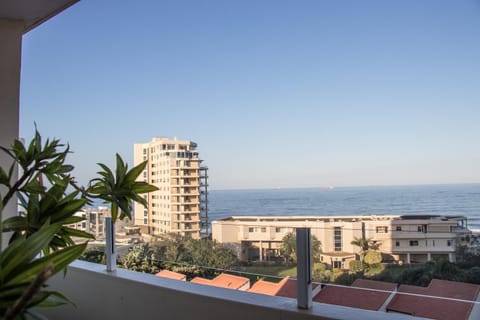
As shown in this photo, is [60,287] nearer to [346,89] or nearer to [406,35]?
[406,35]

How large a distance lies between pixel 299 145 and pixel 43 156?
65.9ft

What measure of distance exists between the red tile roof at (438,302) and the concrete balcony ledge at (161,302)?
207 millimetres

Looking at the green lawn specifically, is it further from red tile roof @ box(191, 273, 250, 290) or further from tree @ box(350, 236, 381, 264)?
tree @ box(350, 236, 381, 264)

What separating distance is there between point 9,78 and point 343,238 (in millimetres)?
2872

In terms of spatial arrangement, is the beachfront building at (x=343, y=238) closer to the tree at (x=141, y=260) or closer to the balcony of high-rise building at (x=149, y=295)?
the balcony of high-rise building at (x=149, y=295)

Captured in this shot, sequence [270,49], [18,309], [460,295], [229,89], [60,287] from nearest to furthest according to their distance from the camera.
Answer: [18,309]
[460,295]
[60,287]
[270,49]
[229,89]

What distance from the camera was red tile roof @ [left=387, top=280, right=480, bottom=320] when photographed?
5.61ft

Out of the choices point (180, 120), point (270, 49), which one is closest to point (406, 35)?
point (270, 49)

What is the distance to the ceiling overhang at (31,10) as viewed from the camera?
2715mm

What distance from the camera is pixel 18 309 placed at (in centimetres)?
44

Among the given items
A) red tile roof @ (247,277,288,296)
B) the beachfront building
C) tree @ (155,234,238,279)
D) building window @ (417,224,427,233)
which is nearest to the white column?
tree @ (155,234,238,279)

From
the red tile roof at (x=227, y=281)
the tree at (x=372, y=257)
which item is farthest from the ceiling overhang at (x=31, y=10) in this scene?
the tree at (x=372, y=257)

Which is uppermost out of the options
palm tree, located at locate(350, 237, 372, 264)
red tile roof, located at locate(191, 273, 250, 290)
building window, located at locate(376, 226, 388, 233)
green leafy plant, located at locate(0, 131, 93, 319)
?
green leafy plant, located at locate(0, 131, 93, 319)

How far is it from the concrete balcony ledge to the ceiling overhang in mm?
1957
